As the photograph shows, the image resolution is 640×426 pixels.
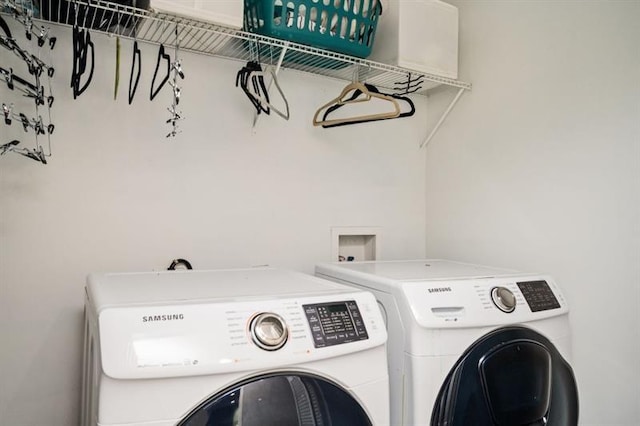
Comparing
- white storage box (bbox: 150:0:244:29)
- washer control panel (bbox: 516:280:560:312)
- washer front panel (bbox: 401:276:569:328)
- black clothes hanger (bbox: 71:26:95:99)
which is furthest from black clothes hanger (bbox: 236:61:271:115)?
washer control panel (bbox: 516:280:560:312)

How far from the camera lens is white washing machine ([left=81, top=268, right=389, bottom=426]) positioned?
838mm

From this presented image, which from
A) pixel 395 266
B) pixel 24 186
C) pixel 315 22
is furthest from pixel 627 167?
pixel 24 186

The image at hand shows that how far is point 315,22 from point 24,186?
42.8 inches

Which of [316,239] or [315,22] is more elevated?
[315,22]

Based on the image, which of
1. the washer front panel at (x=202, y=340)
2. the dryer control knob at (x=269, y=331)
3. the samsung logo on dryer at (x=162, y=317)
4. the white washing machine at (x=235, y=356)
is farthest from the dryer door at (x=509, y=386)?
the samsung logo on dryer at (x=162, y=317)

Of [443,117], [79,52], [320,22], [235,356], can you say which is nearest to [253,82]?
[320,22]

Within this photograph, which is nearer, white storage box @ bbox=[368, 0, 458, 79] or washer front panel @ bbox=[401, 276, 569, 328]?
washer front panel @ bbox=[401, 276, 569, 328]

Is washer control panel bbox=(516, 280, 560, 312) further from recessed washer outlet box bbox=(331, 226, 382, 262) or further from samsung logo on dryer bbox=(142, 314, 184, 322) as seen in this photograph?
samsung logo on dryer bbox=(142, 314, 184, 322)

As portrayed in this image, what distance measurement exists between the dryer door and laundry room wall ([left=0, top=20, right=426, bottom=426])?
2.78 feet

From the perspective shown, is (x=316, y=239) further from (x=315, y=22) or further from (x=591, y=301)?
(x=591, y=301)

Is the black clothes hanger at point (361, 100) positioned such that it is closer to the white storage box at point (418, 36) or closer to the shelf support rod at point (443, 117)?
the white storage box at point (418, 36)

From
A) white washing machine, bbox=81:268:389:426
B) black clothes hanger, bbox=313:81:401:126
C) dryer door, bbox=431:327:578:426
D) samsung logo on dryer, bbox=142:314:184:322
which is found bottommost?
dryer door, bbox=431:327:578:426

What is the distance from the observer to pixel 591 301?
156 centimetres

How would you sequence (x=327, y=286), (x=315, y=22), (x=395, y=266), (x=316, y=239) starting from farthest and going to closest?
(x=316, y=239)
(x=395, y=266)
(x=315, y=22)
(x=327, y=286)
